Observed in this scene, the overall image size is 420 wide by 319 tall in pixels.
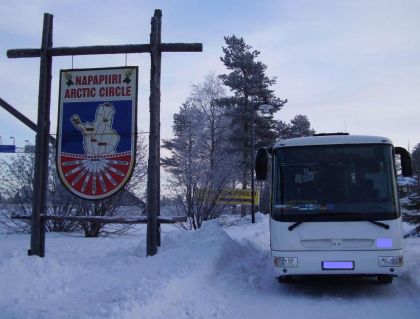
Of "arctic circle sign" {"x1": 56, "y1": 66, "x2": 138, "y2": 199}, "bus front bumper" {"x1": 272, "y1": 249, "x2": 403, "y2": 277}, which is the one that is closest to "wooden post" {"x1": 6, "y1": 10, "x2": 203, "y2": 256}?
"arctic circle sign" {"x1": 56, "y1": 66, "x2": 138, "y2": 199}

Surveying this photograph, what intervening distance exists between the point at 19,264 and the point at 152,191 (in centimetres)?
294

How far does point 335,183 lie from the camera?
29.8 feet

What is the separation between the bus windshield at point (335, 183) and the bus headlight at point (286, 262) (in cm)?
67

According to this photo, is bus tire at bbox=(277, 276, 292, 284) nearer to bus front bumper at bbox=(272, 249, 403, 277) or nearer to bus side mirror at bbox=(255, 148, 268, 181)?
bus front bumper at bbox=(272, 249, 403, 277)

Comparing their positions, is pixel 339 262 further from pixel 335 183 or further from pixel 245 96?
pixel 245 96

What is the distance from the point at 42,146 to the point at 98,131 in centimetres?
128

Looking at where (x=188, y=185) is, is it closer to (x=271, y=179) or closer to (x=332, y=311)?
(x=271, y=179)

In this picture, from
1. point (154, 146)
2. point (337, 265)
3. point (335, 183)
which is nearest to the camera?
point (337, 265)

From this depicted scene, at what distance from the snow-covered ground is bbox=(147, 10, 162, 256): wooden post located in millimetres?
517

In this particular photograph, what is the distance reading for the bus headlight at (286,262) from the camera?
8.68m

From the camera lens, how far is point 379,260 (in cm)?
845

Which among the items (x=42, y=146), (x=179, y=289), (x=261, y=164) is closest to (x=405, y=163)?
(x=261, y=164)

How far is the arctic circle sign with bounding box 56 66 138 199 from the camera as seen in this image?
1040cm

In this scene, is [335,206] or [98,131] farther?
[98,131]
